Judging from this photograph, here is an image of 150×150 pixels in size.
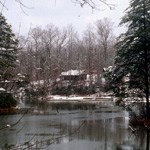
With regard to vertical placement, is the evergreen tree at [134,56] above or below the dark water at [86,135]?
above

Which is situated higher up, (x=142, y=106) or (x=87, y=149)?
(x=142, y=106)

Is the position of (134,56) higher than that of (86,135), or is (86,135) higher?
(134,56)

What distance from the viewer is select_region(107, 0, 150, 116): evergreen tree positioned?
25.1 metres

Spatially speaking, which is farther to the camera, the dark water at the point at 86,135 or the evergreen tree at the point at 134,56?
the evergreen tree at the point at 134,56

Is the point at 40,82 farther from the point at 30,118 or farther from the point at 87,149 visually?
the point at 30,118

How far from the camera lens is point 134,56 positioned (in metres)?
26.4

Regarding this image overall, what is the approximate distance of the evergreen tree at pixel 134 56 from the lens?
25.1 meters

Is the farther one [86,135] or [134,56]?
[134,56]

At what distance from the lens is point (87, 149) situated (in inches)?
647

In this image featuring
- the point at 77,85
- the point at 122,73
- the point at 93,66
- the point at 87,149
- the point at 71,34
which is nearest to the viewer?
the point at 87,149

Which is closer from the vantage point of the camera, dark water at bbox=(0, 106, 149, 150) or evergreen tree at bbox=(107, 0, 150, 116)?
dark water at bbox=(0, 106, 149, 150)

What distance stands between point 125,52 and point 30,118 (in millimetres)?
7583

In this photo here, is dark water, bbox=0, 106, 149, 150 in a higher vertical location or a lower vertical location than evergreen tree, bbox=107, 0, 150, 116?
lower

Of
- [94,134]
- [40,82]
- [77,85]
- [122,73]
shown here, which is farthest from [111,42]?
[40,82]
